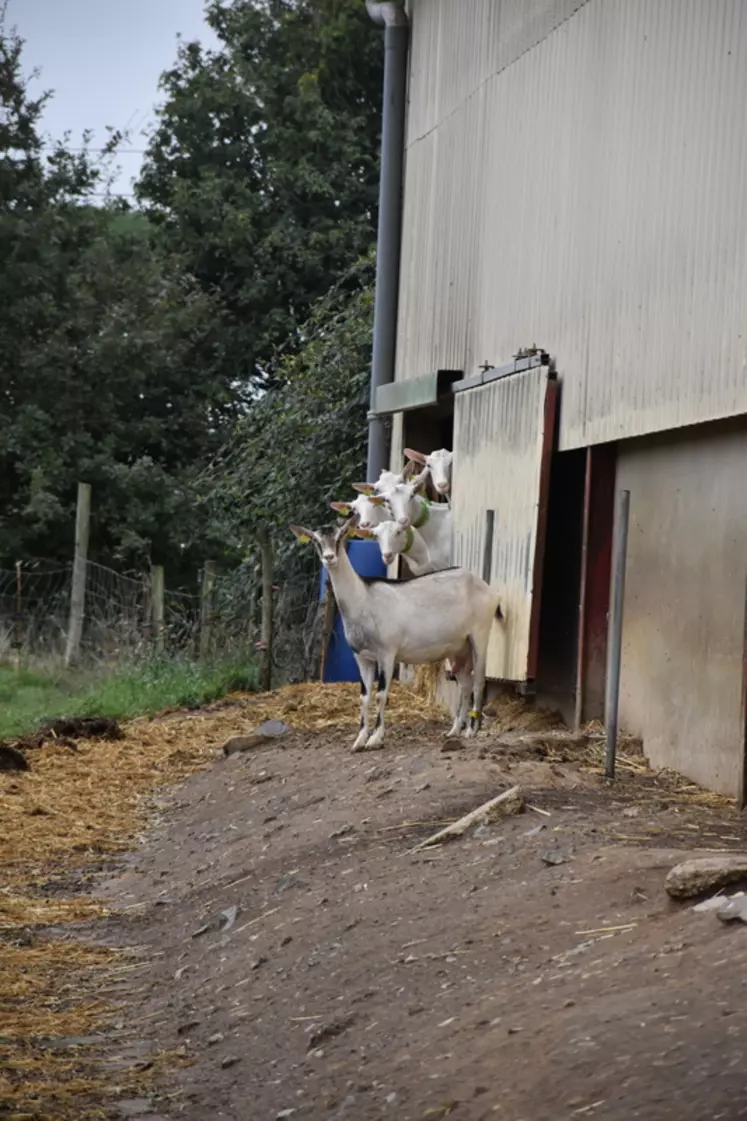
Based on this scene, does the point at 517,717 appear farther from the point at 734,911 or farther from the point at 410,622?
the point at 734,911

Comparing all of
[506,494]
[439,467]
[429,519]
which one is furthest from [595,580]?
[439,467]

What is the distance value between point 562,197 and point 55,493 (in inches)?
597

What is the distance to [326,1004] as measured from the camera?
6.30m

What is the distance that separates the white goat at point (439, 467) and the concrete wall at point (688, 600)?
373 cm

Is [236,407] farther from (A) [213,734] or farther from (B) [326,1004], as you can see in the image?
(B) [326,1004]

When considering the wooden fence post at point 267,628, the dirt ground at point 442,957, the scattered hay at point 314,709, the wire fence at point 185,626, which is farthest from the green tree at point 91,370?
the dirt ground at point 442,957

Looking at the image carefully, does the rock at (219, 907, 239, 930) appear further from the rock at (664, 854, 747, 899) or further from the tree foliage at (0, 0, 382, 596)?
the tree foliage at (0, 0, 382, 596)

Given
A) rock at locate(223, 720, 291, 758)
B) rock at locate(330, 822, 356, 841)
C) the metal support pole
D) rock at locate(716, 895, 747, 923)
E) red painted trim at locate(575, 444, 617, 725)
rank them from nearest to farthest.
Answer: rock at locate(716, 895, 747, 923), rock at locate(330, 822, 356, 841), the metal support pole, red painted trim at locate(575, 444, 617, 725), rock at locate(223, 720, 291, 758)

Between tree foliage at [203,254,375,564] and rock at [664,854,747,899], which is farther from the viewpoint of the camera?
tree foliage at [203,254,375,564]

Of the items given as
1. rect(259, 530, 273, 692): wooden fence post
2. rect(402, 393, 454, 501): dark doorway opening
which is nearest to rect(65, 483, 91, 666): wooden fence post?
rect(259, 530, 273, 692): wooden fence post

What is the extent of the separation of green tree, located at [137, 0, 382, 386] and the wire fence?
6843 millimetres

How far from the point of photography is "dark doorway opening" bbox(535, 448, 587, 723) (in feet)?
40.0

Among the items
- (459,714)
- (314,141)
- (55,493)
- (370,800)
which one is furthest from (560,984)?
(314,141)

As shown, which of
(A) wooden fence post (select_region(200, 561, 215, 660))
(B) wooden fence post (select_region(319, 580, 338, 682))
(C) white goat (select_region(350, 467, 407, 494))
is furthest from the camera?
(A) wooden fence post (select_region(200, 561, 215, 660))
